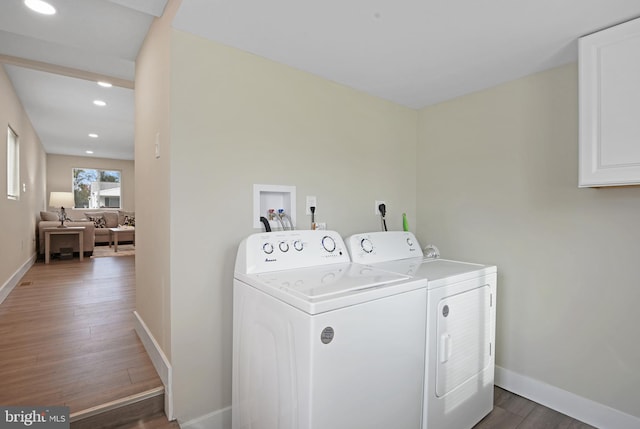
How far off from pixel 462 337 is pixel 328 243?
0.85 meters

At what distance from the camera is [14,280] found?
363 centimetres

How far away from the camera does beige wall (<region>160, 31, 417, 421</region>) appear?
1.53 meters

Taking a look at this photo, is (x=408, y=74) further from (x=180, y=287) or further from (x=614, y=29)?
(x=180, y=287)

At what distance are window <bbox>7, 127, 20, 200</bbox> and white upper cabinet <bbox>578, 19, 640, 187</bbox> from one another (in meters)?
5.21

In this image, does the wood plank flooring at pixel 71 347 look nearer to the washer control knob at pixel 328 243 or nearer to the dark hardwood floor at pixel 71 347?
the dark hardwood floor at pixel 71 347

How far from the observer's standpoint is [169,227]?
1524 millimetres

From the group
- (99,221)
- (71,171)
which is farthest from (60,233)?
(71,171)

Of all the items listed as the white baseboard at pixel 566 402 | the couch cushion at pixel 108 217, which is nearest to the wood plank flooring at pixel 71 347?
the white baseboard at pixel 566 402

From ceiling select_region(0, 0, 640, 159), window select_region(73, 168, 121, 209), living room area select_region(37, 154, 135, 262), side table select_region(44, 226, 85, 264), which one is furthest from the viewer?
window select_region(73, 168, 121, 209)

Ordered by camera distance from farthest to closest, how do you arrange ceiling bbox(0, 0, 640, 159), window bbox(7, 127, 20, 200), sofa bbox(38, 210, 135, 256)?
sofa bbox(38, 210, 135, 256) → window bbox(7, 127, 20, 200) → ceiling bbox(0, 0, 640, 159)

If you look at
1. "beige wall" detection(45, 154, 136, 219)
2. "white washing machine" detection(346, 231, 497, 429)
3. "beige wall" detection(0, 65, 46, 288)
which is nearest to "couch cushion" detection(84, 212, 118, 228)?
"beige wall" detection(45, 154, 136, 219)

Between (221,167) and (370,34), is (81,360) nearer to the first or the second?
(221,167)

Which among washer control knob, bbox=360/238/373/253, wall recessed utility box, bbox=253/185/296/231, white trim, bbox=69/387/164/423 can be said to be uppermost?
wall recessed utility box, bbox=253/185/296/231

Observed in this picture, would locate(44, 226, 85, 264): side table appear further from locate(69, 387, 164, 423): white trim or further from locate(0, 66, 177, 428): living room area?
locate(69, 387, 164, 423): white trim
